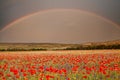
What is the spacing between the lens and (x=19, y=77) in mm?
7324

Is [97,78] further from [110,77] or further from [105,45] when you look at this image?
[105,45]

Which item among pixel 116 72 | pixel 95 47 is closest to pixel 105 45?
pixel 95 47

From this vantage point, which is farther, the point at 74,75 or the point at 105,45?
the point at 105,45

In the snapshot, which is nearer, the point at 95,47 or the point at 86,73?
the point at 86,73

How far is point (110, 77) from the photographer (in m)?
7.50

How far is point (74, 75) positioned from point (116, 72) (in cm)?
126

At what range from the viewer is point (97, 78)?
24.4 ft

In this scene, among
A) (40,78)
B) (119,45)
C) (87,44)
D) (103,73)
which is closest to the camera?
(40,78)

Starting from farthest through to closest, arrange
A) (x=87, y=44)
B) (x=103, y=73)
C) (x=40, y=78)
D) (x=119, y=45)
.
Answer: (x=87, y=44), (x=119, y=45), (x=103, y=73), (x=40, y=78)

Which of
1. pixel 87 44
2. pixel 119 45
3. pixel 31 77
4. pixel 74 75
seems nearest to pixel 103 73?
pixel 74 75

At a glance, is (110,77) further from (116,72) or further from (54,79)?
(54,79)

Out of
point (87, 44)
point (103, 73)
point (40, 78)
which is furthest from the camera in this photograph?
point (87, 44)

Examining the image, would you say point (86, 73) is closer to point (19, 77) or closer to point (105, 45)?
point (19, 77)

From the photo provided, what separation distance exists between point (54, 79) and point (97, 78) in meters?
1.12
